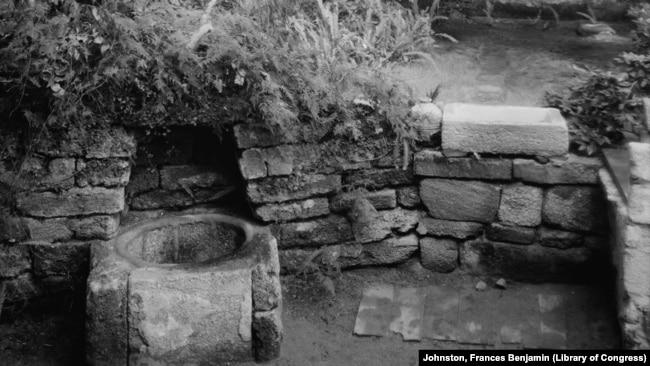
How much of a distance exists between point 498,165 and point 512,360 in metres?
1.15

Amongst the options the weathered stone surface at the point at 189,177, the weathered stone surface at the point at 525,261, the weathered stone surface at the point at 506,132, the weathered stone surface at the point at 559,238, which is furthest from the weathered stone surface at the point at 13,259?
the weathered stone surface at the point at 559,238

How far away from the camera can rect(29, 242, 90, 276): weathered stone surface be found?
416 centimetres

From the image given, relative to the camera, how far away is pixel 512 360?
3.88 m

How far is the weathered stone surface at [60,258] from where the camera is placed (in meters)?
4.16

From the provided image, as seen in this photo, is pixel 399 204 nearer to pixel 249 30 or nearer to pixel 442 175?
pixel 442 175

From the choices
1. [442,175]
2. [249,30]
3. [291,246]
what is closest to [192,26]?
[249,30]

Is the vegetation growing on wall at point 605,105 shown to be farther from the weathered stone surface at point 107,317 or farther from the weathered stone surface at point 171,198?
the weathered stone surface at point 107,317

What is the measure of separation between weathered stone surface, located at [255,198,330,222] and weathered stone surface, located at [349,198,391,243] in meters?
0.18

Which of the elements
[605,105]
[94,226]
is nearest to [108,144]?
[94,226]

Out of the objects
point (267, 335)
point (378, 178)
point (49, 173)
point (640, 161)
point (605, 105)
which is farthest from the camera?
point (378, 178)

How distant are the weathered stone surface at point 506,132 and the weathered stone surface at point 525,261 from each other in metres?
0.65

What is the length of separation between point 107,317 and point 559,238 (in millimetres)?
2710

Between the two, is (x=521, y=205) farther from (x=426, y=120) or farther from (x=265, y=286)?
(x=265, y=286)

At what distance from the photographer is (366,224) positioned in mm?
4516
